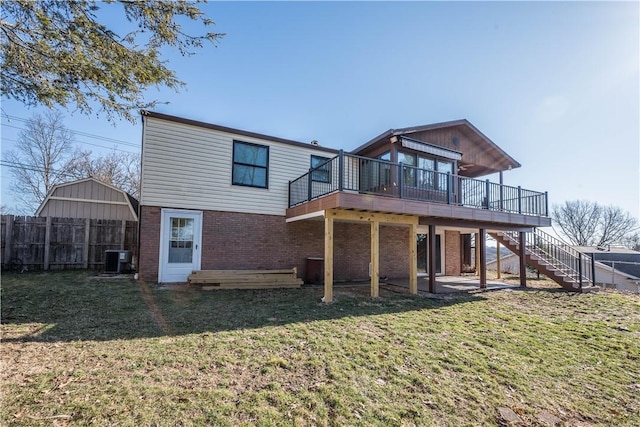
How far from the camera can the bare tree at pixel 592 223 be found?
3566 centimetres

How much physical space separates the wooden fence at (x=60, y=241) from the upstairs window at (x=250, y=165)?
4.77 metres

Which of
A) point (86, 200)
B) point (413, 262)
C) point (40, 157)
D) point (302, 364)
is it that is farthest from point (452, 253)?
point (40, 157)

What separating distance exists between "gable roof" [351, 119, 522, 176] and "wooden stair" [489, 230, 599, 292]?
3.12m

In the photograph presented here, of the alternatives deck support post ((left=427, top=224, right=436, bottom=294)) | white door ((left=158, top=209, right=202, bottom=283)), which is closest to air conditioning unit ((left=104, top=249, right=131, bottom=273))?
white door ((left=158, top=209, right=202, bottom=283))

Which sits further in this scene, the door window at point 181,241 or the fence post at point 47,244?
the fence post at point 47,244

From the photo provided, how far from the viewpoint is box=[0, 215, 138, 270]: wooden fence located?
9867mm

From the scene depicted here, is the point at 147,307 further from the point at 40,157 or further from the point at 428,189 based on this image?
the point at 40,157

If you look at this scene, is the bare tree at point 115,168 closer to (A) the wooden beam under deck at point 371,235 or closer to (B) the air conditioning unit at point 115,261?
(B) the air conditioning unit at point 115,261

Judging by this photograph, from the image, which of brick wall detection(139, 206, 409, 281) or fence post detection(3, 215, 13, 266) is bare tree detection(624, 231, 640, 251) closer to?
brick wall detection(139, 206, 409, 281)

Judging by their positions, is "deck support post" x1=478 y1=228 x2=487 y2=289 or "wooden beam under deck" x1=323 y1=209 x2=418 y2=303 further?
"deck support post" x1=478 y1=228 x2=487 y2=289

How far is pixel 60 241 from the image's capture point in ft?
34.4

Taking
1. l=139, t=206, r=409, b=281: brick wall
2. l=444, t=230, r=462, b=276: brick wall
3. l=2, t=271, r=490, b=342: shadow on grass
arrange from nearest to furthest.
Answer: l=2, t=271, r=490, b=342: shadow on grass < l=139, t=206, r=409, b=281: brick wall < l=444, t=230, r=462, b=276: brick wall

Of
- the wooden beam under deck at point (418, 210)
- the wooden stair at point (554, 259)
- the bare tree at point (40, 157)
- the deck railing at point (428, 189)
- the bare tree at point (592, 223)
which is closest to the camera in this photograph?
the wooden beam under deck at point (418, 210)

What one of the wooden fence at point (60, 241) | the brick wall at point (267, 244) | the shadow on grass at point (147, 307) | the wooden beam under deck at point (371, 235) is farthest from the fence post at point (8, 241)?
the wooden beam under deck at point (371, 235)
